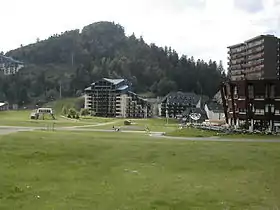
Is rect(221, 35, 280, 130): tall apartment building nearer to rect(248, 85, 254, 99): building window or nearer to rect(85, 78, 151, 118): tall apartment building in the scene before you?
rect(248, 85, 254, 99): building window

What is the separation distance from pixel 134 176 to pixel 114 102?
507 feet

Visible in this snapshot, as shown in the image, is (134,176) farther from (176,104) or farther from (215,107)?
(176,104)

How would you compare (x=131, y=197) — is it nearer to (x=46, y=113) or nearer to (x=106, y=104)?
(x=46, y=113)

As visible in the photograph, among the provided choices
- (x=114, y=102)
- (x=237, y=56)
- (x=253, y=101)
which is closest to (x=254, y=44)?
(x=237, y=56)

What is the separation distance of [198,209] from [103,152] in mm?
17134

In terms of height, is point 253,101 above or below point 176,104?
below

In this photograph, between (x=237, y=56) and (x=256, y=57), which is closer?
(x=256, y=57)

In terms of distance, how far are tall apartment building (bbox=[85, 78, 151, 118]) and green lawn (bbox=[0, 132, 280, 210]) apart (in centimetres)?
13995

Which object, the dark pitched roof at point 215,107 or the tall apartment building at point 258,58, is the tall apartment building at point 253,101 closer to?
the dark pitched roof at point 215,107

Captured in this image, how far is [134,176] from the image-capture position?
2402 cm

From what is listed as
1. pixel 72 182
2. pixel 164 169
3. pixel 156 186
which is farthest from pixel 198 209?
pixel 164 169

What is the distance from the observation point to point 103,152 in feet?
109

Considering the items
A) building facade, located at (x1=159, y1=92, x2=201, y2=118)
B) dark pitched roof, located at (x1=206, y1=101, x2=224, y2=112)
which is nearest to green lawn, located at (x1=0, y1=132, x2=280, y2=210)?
dark pitched roof, located at (x1=206, y1=101, x2=224, y2=112)

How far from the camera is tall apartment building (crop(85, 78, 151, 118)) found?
583 feet
